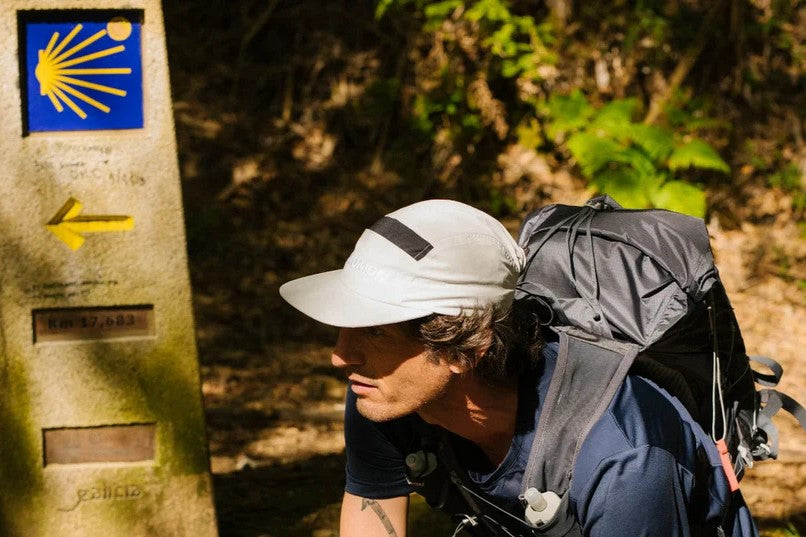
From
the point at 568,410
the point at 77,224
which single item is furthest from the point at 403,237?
the point at 77,224

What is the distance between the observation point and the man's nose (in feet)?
7.31

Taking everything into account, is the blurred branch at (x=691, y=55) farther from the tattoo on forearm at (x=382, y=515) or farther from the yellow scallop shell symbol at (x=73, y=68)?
the tattoo on forearm at (x=382, y=515)

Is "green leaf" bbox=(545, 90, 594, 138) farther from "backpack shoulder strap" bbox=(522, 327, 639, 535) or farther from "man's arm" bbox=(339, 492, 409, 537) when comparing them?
"backpack shoulder strap" bbox=(522, 327, 639, 535)

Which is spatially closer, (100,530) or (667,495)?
(667,495)

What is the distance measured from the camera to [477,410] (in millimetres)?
2303

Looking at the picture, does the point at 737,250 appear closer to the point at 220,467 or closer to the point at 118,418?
the point at 220,467

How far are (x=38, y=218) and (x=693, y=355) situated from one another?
2507 millimetres

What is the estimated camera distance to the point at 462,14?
8.27m

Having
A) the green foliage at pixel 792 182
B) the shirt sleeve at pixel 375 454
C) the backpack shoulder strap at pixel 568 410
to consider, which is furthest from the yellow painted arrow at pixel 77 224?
the green foliage at pixel 792 182

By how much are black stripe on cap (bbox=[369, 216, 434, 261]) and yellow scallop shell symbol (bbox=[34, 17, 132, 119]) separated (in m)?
1.80

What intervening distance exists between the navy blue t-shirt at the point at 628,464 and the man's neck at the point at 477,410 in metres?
0.04

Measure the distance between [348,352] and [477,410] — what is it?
35 cm

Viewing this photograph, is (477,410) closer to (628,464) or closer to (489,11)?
(628,464)

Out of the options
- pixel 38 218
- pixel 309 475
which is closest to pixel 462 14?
pixel 309 475
